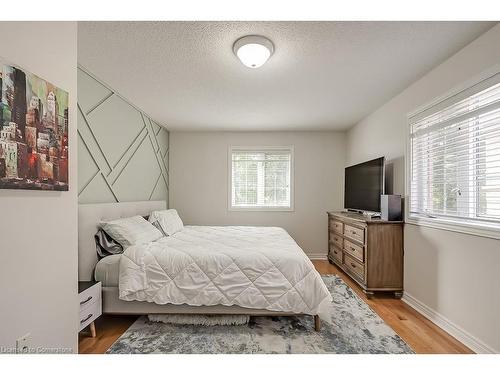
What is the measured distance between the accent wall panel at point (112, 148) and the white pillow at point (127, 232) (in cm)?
38

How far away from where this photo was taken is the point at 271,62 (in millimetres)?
2158

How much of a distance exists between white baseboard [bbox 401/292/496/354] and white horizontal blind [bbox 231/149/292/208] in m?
2.60

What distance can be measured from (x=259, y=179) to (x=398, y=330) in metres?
3.19

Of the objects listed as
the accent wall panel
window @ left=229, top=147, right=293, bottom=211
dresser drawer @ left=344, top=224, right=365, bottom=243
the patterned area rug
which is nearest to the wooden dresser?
dresser drawer @ left=344, top=224, right=365, bottom=243

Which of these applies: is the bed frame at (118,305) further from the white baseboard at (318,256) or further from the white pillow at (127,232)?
the white baseboard at (318,256)

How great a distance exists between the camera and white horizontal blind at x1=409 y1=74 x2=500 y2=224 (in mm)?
1808

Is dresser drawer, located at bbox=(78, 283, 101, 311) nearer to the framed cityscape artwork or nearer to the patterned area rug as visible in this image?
the patterned area rug

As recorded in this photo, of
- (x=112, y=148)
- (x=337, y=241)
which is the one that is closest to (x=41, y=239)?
(x=112, y=148)

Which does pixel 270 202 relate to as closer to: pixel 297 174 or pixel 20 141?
pixel 297 174

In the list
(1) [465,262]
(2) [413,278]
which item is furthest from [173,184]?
(1) [465,262]

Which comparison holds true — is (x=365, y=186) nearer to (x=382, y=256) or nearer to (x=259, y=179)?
(x=382, y=256)

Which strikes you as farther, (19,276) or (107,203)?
(107,203)

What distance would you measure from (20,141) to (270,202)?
3982mm
